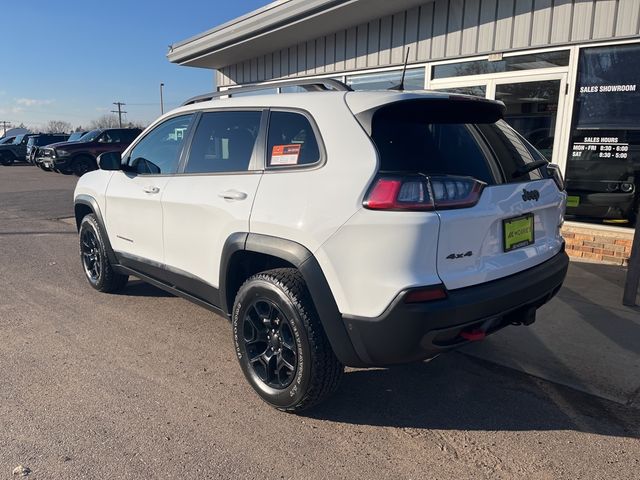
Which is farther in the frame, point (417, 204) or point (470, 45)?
point (470, 45)

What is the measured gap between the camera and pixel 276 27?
28.0ft

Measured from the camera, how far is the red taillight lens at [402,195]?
2.39 metres

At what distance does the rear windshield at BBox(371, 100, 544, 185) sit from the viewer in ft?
8.49

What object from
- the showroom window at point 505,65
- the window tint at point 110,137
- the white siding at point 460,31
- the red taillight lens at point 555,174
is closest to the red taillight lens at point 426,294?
the red taillight lens at point 555,174

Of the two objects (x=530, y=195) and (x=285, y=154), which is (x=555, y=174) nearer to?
(x=530, y=195)

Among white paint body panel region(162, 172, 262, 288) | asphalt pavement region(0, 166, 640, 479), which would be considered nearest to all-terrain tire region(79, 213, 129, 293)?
asphalt pavement region(0, 166, 640, 479)

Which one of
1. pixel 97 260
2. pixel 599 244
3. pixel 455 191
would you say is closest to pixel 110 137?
pixel 97 260

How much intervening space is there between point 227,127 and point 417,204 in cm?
169

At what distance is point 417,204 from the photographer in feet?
7.84

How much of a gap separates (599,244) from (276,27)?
5.94 m

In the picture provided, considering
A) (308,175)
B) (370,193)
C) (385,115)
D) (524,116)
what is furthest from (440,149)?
(524,116)

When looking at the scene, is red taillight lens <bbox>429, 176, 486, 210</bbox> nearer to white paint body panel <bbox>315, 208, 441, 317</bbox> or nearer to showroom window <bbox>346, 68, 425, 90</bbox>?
white paint body panel <bbox>315, 208, 441, 317</bbox>

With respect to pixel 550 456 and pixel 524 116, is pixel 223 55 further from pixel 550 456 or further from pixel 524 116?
pixel 550 456

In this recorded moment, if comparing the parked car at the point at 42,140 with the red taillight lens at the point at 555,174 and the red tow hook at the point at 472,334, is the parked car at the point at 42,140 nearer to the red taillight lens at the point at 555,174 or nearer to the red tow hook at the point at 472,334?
the red taillight lens at the point at 555,174
